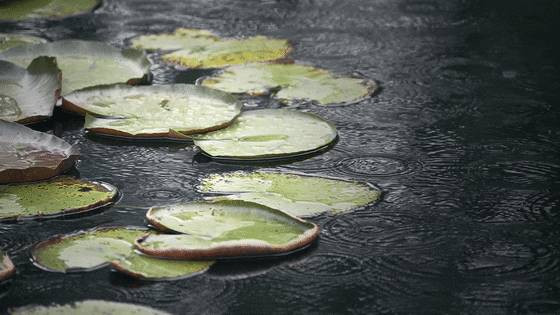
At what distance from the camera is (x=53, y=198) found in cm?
244

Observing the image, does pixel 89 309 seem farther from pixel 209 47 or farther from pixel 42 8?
pixel 42 8

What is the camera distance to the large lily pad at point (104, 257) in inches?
81.3

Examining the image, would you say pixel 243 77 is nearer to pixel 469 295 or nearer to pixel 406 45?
pixel 406 45

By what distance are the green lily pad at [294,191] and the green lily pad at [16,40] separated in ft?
4.93

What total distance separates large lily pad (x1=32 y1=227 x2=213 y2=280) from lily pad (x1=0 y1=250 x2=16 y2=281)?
61mm

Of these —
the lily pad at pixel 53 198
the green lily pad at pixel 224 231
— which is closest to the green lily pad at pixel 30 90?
the lily pad at pixel 53 198

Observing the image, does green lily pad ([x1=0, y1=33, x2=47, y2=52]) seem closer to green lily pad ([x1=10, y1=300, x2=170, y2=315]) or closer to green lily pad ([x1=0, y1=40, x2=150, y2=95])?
green lily pad ([x1=0, y1=40, x2=150, y2=95])

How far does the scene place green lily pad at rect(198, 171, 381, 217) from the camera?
242 cm

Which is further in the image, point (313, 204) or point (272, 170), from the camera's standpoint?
point (272, 170)

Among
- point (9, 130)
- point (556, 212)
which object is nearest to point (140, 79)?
point (9, 130)

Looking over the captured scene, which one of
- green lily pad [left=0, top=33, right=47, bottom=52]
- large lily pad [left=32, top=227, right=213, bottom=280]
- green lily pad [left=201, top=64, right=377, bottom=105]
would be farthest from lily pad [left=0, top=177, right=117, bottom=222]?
green lily pad [left=0, top=33, right=47, bottom=52]

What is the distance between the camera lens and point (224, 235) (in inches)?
86.9

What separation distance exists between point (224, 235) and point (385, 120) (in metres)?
1.08

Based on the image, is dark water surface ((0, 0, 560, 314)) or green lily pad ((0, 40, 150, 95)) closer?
dark water surface ((0, 0, 560, 314))
